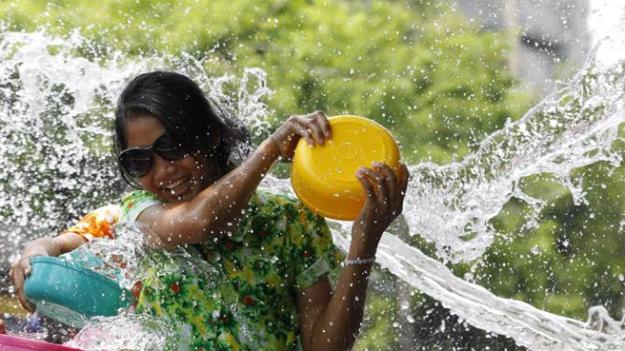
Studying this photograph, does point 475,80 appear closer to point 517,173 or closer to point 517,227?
point 517,227

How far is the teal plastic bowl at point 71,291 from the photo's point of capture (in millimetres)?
2836

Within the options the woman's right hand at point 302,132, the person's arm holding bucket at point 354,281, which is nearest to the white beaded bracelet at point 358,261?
the person's arm holding bucket at point 354,281

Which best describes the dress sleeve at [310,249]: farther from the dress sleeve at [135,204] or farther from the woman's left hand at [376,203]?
the dress sleeve at [135,204]

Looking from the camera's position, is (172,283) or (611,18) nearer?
(172,283)

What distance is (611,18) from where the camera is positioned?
390 inches

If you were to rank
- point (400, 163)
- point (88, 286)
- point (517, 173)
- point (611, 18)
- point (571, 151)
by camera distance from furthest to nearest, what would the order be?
1. point (611, 18)
2. point (571, 151)
3. point (517, 173)
4. point (88, 286)
5. point (400, 163)

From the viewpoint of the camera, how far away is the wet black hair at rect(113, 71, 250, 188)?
9.33ft

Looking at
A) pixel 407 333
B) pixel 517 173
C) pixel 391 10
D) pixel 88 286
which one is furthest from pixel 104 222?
pixel 391 10

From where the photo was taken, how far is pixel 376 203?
262cm

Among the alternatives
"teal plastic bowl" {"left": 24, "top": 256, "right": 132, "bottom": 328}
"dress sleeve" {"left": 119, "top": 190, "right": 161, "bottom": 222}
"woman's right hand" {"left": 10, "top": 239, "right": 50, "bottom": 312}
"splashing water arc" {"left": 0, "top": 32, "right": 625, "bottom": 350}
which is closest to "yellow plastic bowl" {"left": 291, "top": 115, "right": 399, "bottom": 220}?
"dress sleeve" {"left": 119, "top": 190, "right": 161, "bottom": 222}

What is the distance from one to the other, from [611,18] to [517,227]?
2109mm

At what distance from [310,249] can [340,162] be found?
0.33m

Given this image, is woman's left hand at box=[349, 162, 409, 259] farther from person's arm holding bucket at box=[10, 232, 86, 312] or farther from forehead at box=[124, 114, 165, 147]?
person's arm holding bucket at box=[10, 232, 86, 312]

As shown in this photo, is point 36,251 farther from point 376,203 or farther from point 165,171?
point 376,203
